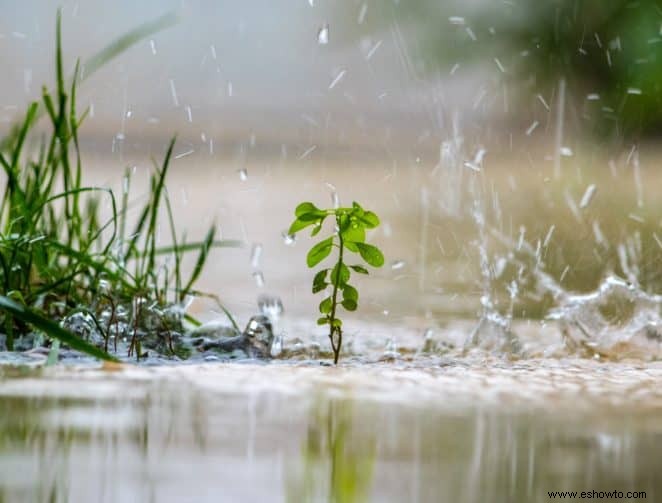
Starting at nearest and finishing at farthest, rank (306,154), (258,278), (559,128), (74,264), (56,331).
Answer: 1. (56,331)
2. (74,264)
3. (258,278)
4. (306,154)
5. (559,128)

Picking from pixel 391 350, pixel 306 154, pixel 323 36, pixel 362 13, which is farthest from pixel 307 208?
pixel 362 13

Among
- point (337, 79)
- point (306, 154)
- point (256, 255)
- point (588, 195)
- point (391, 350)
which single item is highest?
point (337, 79)

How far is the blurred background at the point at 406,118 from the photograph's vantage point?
8.64 ft

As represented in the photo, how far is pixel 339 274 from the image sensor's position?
1083 mm

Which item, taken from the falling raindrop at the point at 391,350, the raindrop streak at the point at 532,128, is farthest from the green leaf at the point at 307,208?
the raindrop streak at the point at 532,128

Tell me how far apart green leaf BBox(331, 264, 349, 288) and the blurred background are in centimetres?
127

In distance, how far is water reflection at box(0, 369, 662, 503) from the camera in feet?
1.31

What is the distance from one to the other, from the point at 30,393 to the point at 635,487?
1.17ft

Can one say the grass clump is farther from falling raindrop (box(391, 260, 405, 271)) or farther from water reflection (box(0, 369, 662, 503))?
falling raindrop (box(391, 260, 405, 271))

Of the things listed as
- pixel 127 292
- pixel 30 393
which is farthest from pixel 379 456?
pixel 127 292

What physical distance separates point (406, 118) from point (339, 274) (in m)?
1.86

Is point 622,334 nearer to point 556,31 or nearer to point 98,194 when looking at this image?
point 98,194

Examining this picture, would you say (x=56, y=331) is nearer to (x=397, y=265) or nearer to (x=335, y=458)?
(x=335, y=458)

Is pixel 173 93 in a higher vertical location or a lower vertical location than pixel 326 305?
higher
